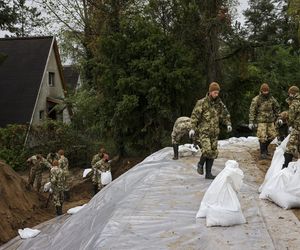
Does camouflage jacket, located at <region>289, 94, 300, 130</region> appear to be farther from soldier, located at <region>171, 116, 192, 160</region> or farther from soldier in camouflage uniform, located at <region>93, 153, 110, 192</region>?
soldier in camouflage uniform, located at <region>93, 153, 110, 192</region>

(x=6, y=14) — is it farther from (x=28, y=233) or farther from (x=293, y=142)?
(x=293, y=142)

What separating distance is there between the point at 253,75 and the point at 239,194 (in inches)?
524

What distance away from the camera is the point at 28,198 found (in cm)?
1496

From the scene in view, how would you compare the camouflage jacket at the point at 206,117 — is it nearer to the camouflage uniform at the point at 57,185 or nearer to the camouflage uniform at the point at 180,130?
the camouflage uniform at the point at 180,130

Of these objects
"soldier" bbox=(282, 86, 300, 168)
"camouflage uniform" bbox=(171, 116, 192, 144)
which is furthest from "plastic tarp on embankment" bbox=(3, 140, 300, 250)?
"camouflage uniform" bbox=(171, 116, 192, 144)

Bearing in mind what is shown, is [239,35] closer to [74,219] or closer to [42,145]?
→ [42,145]

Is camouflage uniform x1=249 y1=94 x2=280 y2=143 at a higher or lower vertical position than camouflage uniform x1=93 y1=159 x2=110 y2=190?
higher

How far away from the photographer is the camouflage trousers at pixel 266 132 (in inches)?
439

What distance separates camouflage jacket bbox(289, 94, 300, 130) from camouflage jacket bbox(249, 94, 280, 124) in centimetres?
214

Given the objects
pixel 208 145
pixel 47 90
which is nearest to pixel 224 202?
pixel 208 145

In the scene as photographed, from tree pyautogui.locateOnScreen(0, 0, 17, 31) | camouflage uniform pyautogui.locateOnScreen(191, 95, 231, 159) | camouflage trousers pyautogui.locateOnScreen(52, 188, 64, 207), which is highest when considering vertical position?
tree pyautogui.locateOnScreen(0, 0, 17, 31)

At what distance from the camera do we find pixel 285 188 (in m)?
6.95

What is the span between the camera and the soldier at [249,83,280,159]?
36.6 feet

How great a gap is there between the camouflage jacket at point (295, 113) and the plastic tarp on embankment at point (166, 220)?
129 cm
